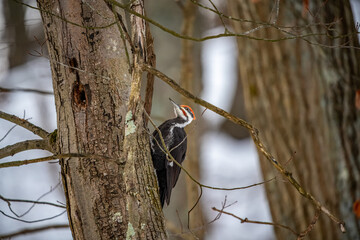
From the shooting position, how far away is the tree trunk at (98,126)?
199cm

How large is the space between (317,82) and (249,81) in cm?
60

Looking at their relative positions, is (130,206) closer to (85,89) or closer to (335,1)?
(85,89)

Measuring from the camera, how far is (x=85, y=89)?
208 cm

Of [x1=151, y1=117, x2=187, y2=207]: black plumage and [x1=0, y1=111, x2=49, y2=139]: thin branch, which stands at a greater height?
[x1=0, y1=111, x2=49, y2=139]: thin branch

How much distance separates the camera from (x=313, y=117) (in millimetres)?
3240

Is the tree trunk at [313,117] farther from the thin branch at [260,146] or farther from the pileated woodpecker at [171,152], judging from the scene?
the thin branch at [260,146]

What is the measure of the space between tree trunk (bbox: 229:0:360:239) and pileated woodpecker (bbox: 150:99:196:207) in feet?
2.58

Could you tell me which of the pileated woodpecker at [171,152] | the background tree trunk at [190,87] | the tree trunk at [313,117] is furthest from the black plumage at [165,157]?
the tree trunk at [313,117]

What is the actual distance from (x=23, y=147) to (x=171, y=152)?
130cm

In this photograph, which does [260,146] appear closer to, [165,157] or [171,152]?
[165,157]

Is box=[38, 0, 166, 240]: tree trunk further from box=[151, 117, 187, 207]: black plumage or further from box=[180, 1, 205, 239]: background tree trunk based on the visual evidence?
box=[180, 1, 205, 239]: background tree trunk

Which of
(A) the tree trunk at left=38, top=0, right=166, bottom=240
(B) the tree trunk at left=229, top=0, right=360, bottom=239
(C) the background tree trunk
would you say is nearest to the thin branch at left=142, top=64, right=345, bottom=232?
(A) the tree trunk at left=38, top=0, right=166, bottom=240

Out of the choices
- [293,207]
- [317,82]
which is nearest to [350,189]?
[293,207]

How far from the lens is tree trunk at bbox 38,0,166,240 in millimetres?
1985
